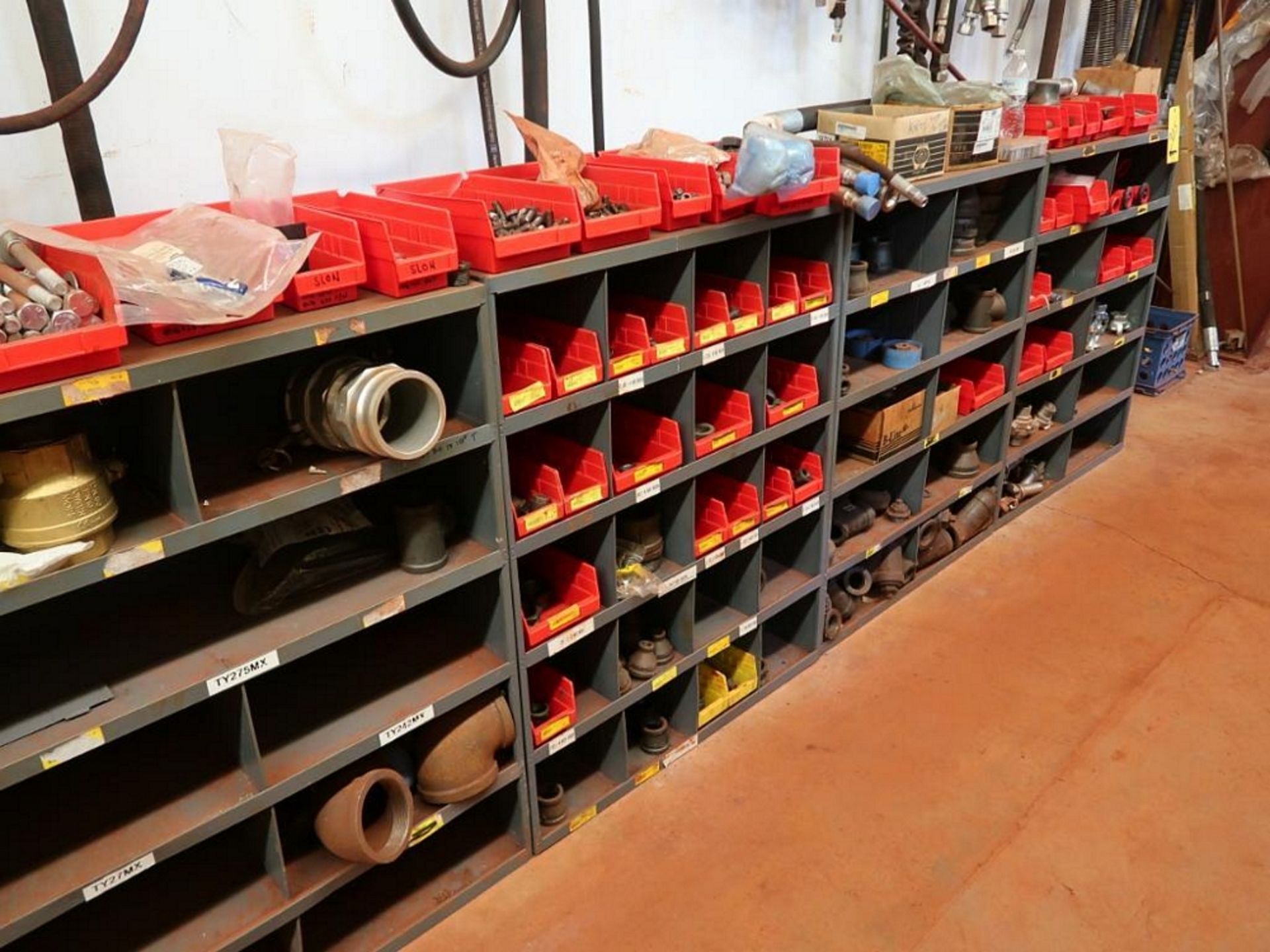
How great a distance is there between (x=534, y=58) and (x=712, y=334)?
763mm

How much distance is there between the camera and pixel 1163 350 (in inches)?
180

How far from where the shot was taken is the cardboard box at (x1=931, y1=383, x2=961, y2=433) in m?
2.99

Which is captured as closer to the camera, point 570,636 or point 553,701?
point 570,636

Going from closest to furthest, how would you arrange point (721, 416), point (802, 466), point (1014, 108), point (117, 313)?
point (117, 313), point (721, 416), point (802, 466), point (1014, 108)

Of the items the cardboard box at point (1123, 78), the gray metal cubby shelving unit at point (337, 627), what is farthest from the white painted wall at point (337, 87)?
the cardboard box at point (1123, 78)

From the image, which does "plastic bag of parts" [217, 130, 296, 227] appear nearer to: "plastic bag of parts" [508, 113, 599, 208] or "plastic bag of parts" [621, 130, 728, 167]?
"plastic bag of parts" [508, 113, 599, 208]

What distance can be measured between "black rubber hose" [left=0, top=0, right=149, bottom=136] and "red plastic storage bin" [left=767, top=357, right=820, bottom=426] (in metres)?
1.51

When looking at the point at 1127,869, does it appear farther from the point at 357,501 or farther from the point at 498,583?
the point at 357,501

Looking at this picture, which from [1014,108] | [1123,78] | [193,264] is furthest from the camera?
[1123,78]

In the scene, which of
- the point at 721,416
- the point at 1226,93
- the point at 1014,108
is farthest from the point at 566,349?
the point at 1226,93

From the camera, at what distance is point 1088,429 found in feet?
13.5

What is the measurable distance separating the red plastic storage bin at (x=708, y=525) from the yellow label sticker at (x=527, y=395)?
626 mm

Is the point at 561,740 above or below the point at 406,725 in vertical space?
below

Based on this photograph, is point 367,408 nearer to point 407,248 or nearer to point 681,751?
point 407,248
